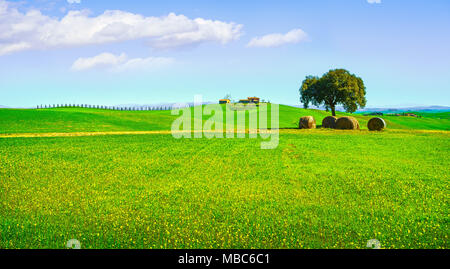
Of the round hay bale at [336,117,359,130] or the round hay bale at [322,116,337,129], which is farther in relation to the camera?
the round hay bale at [322,116,337,129]

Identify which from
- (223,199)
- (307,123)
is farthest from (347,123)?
(223,199)

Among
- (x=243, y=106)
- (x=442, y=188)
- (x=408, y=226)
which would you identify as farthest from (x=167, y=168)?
(x=243, y=106)

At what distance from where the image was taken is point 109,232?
10727mm

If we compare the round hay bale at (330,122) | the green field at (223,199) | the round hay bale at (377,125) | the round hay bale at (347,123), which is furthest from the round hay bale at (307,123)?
the green field at (223,199)

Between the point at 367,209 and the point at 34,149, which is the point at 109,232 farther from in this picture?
the point at 34,149

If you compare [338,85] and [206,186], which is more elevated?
[338,85]

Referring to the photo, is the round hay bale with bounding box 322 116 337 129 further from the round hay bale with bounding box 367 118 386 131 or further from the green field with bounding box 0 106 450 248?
the green field with bounding box 0 106 450 248

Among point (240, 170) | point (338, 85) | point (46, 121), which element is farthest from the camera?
point (338, 85)

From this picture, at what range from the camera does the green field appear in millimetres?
10352

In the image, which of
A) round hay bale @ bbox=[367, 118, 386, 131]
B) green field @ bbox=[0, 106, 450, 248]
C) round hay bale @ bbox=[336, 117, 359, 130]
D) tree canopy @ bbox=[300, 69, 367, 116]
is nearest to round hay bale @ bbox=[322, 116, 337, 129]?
round hay bale @ bbox=[336, 117, 359, 130]

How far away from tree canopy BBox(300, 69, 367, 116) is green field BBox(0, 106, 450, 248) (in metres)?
40.0

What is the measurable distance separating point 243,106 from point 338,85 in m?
46.6

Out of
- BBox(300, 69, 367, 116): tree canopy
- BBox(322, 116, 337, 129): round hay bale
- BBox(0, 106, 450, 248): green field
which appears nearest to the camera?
BBox(0, 106, 450, 248): green field

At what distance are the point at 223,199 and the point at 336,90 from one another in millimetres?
57550
